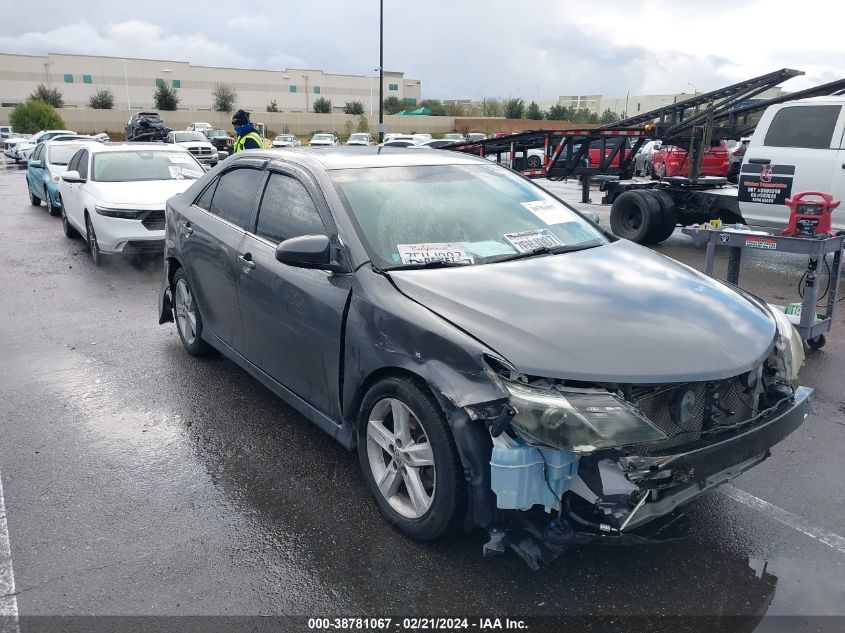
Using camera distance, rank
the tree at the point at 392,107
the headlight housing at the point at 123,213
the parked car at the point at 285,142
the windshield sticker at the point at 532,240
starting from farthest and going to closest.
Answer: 1. the tree at the point at 392,107
2. the parked car at the point at 285,142
3. the headlight housing at the point at 123,213
4. the windshield sticker at the point at 532,240

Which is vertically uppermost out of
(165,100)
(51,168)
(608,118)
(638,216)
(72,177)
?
(165,100)

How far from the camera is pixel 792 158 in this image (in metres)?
8.87

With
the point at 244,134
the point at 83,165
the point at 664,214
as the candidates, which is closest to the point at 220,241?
the point at 244,134

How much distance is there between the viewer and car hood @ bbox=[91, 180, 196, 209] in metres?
9.05

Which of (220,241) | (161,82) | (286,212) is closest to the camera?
(286,212)

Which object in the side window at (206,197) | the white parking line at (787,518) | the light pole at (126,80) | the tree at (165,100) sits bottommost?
the white parking line at (787,518)

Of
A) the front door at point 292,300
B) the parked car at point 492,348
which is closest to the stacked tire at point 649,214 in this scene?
the parked car at point 492,348

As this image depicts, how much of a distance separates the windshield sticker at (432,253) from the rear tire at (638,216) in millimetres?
7855

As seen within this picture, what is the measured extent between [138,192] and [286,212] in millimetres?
6209

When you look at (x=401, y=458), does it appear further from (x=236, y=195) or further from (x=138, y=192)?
(x=138, y=192)

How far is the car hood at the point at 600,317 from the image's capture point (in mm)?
2703

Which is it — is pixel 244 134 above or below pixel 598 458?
above

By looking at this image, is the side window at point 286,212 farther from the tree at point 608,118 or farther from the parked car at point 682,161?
the tree at point 608,118

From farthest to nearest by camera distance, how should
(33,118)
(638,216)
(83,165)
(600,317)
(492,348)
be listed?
(33,118) < (638,216) < (83,165) < (600,317) < (492,348)
